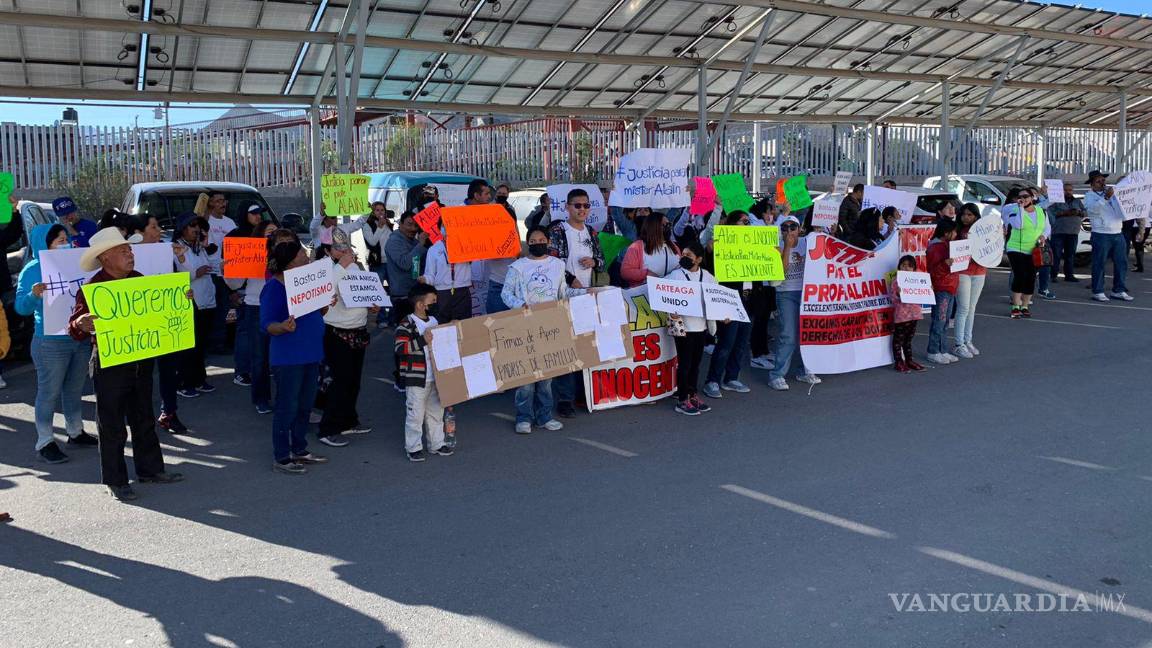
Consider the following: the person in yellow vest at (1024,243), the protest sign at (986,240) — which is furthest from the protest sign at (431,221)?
the person in yellow vest at (1024,243)

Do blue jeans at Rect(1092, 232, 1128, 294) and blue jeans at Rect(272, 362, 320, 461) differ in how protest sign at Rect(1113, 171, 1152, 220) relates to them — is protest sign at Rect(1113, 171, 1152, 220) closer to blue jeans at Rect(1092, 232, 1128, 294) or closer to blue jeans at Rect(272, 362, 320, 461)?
blue jeans at Rect(1092, 232, 1128, 294)

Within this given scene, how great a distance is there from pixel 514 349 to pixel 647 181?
3.48 meters

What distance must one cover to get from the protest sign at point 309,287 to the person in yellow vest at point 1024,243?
31.4 ft

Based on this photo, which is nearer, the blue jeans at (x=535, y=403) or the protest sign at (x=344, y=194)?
the blue jeans at (x=535, y=403)

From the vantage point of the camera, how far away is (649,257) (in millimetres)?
A: 9016

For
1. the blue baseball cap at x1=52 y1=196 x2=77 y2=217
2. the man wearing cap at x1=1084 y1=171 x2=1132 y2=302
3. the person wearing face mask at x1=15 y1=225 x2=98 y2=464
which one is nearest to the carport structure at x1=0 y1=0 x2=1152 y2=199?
the blue baseball cap at x1=52 y1=196 x2=77 y2=217

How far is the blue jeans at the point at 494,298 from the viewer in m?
9.00

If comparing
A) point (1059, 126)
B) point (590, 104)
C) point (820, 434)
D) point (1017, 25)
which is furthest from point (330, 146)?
point (820, 434)

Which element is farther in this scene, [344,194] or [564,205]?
[344,194]

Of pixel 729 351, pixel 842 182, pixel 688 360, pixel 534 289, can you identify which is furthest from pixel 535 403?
pixel 842 182

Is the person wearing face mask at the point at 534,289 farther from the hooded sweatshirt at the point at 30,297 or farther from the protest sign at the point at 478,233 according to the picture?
the hooded sweatshirt at the point at 30,297

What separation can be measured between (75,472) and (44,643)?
113 inches

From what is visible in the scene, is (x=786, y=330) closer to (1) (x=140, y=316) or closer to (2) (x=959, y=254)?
(2) (x=959, y=254)

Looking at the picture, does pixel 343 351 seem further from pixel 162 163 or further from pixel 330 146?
pixel 330 146
